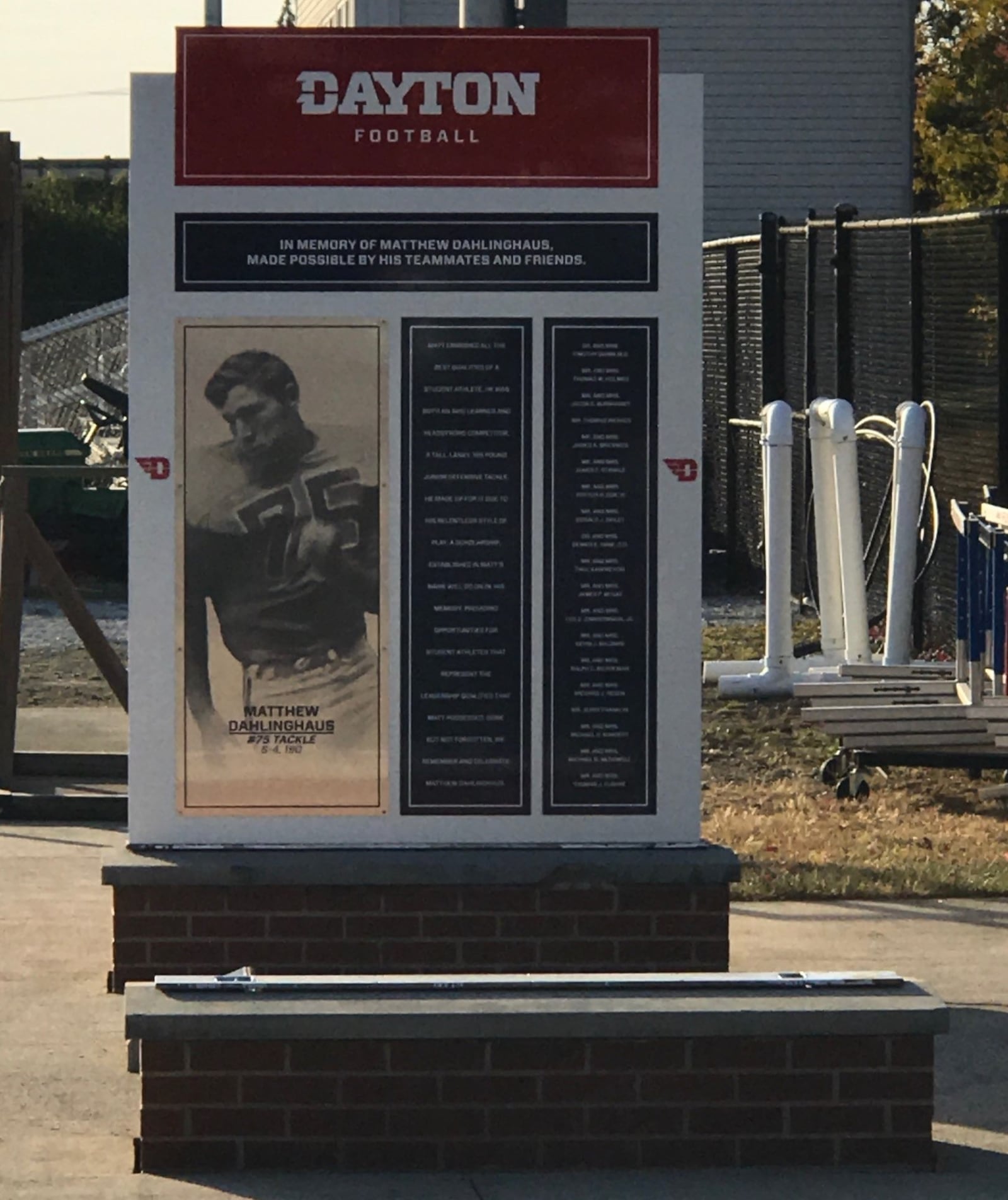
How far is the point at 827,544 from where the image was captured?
41.9 feet

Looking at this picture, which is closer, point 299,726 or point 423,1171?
point 423,1171

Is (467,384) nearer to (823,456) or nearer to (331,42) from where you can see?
(331,42)

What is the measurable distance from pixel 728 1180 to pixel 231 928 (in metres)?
1.92

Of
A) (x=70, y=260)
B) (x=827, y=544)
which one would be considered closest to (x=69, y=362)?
(x=70, y=260)

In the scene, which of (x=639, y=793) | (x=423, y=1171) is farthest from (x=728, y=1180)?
(x=639, y=793)

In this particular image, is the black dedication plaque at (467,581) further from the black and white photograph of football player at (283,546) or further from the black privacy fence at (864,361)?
the black privacy fence at (864,361)

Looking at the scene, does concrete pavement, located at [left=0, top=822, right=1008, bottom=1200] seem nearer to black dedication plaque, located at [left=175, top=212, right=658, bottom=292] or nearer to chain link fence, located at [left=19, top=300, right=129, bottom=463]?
black dedication plaque, located at [left=175, top=212, right=658, bottom=292]

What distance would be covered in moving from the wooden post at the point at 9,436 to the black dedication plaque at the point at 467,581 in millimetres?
3877

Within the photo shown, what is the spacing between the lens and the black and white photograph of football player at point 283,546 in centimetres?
679

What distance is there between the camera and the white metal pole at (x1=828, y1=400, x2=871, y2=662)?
1217 cm

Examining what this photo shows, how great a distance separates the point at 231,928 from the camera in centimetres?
683

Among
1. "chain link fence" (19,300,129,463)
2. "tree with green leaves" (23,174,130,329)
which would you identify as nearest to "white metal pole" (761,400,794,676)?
"chain link fence" (19,300,129,463)

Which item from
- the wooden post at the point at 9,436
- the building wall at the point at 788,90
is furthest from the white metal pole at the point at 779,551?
the building wall at the point at 788,90

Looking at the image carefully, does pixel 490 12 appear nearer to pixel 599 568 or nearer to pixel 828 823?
pixel 599 568
